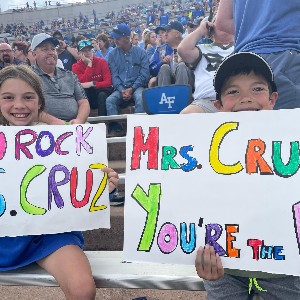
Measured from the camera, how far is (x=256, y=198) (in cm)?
134

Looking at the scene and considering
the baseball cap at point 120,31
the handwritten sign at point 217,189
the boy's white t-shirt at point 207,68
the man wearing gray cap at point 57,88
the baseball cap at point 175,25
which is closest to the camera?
the handwritten sign at point 217,189

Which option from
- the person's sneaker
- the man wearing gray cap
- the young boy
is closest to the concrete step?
the person's sneaker

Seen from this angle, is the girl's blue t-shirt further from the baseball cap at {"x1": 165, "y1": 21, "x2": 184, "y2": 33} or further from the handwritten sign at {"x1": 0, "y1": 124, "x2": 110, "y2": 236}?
the baseball cap at {"x1": 165, "y1": 21, "x2": 184, "y2": 33}

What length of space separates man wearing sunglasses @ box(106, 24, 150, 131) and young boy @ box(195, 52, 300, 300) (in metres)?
3.11

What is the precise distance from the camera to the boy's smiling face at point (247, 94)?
1543mm

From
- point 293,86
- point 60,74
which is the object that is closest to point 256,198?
point 293,86

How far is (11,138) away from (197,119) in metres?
0.79

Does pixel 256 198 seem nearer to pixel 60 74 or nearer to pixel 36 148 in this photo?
pixel 36 148

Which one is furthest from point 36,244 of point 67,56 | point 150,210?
point 67,56

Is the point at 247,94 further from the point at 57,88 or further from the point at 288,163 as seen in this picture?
the point at 57,88

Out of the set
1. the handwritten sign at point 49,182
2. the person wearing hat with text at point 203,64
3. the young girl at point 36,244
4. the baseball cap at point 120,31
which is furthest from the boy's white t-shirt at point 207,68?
the baseball cap at point 120,31

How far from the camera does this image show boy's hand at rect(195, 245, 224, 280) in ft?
4.41

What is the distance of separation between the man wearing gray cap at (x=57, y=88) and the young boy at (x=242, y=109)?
2.18m

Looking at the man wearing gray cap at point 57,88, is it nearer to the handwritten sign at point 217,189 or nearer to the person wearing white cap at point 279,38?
the person wearing white cap at point 279,38
